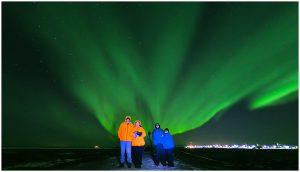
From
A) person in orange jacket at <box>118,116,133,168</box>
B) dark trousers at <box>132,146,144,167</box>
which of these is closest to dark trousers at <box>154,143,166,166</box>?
dark trousers at <box>132,146,144,167</box>

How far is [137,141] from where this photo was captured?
13.7 metres

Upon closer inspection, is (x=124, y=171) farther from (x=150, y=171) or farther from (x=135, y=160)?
(x=135, y=160)

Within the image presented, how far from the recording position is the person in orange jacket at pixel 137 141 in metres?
13.4

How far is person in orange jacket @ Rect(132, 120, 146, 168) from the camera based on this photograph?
13.4 meters

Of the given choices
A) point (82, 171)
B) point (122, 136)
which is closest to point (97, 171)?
point (82, 171)

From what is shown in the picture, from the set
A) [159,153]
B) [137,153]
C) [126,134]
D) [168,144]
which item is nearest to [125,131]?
[126,134]

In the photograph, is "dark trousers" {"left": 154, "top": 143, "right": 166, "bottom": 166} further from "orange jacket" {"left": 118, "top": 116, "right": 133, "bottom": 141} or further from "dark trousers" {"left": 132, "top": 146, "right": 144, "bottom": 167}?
"orange jacket" {"left": 118, "top": 116, "right": 133, "bottom": 141}

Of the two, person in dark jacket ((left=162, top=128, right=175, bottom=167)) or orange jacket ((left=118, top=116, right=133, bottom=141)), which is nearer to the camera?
orange jacket ((left=118, top=116, right=133, bottom=141))

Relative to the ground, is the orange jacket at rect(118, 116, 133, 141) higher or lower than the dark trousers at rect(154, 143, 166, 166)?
higher

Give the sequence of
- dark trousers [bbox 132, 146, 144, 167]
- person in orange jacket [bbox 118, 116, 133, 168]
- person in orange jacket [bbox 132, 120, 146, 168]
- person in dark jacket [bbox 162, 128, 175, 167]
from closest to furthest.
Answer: person in orange jacket [bbox 118, 116, 133, 168]
person in orange jacket [bbox 132, 120, 146, 168]
dark trousers [bbox 132, 146, 144, 167]
person in dark jacket [bbox 162, 128, 175, 167]

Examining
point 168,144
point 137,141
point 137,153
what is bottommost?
point 137,153

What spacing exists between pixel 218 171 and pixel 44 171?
6353 mm

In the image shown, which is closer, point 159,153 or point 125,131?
point 125,131

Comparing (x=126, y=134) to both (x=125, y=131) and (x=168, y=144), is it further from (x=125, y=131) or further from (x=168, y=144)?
(x=168, y=144)
